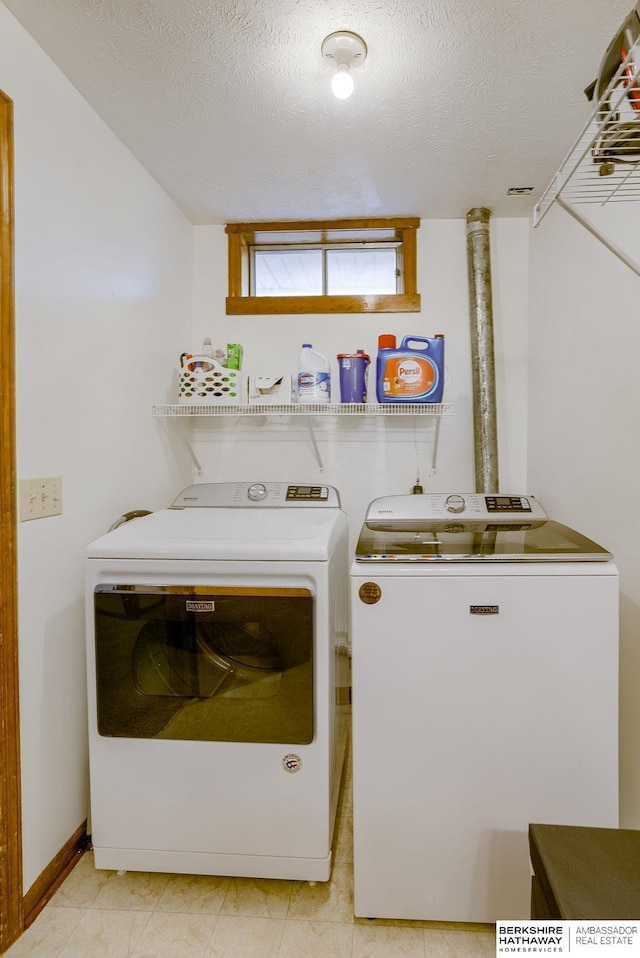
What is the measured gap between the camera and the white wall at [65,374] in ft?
4.93

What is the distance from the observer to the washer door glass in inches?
A: 60.2

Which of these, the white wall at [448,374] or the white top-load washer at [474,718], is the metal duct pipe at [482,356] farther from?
the white top-load washer at [474,718]

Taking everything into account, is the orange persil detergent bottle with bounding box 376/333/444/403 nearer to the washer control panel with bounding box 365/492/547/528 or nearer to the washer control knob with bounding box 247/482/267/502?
the washer control panel with bounding box 365/492/547/528

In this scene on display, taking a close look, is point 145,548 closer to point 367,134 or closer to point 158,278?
point 158,278

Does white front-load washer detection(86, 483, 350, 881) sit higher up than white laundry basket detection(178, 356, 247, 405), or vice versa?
white laundry basket detection(178, 356, 247, 405)

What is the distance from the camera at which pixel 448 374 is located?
2.69 meters

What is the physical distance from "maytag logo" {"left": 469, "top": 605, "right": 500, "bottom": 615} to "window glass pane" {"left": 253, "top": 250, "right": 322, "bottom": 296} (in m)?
1.96

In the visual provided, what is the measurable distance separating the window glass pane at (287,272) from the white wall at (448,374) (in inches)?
9.3

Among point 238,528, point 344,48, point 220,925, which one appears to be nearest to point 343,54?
point 344,48

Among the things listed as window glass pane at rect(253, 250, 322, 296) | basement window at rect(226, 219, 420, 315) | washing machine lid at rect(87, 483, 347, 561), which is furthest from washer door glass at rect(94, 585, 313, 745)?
window glass pane at rect(253, 250, 322, 296)

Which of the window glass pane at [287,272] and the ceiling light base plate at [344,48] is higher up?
the ceiling light base plate at [344,48]

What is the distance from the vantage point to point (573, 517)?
2.16m

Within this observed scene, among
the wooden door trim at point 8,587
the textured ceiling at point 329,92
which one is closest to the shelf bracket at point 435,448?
the textured ceiling at point 329,92

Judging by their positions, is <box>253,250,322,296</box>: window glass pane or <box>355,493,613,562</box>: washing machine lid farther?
<box>253,250,322,296</box>: window glass pane
